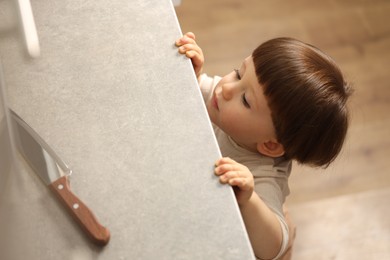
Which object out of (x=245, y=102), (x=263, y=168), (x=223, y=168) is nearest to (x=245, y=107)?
(x=245, y=102)

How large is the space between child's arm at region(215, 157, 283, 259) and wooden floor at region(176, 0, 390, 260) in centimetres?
70

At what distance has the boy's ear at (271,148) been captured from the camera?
100 cm

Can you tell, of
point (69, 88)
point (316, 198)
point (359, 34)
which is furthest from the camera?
point (359, 34)

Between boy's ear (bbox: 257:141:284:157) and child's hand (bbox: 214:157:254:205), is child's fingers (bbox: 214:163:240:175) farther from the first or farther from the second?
boy's ear (bbox: 257:141:284:157)

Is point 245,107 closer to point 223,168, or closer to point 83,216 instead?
point 223,168

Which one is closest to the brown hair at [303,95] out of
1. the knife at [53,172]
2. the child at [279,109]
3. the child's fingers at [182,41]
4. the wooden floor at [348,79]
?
the child at [279,109]

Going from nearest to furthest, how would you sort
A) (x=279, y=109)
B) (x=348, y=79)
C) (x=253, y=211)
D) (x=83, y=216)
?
(x=83, y=216) → (x=253, y=211) → (x=279, y=109) → (x=348, y=79)

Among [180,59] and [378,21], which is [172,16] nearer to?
[180,59]

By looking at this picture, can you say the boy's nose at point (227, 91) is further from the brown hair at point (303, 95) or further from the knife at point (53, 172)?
the knife at point (53, 172)

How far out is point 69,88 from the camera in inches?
32.4

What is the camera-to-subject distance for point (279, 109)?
942 mm

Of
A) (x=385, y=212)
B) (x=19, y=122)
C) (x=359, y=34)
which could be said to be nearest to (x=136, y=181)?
(x=19, y=122)

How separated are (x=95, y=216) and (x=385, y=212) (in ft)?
3.74

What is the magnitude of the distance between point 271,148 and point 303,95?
0.43ft
